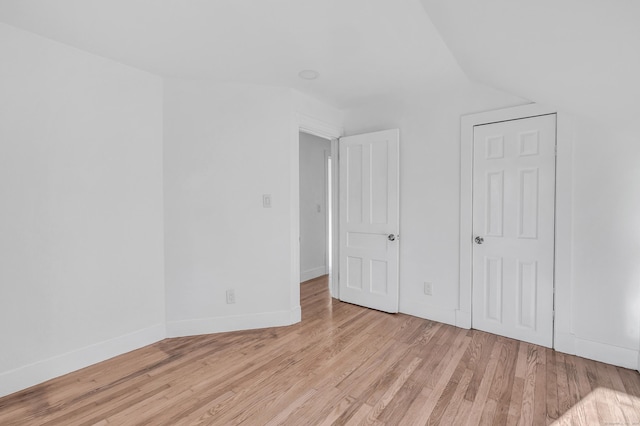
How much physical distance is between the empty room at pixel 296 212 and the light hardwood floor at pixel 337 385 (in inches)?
0.7

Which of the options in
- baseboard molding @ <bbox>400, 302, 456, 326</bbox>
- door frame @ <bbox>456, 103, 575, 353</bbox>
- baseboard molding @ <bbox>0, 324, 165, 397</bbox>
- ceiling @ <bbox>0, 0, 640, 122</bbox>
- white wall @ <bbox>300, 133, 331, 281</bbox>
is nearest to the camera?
ceiling @ <bbox>0, 0, 640, 122</bbox>

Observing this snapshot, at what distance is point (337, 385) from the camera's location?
2.04 metres

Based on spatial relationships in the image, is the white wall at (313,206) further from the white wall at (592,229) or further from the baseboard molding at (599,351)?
the baseboard molding at (599,351)

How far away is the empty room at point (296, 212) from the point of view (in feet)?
5.89

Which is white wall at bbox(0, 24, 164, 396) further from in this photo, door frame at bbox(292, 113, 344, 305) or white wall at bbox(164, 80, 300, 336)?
door frame at bbox(292, 113, 344, 305)

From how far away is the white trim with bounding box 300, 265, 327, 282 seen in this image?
15.6 ft

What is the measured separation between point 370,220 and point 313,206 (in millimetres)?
1615

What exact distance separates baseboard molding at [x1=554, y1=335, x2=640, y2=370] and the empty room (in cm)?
1

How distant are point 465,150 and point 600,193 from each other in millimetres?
1039

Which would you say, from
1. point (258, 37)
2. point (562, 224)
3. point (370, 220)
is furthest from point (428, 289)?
point (258, 37)

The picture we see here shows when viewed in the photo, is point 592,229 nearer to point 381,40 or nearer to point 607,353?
point 607,353

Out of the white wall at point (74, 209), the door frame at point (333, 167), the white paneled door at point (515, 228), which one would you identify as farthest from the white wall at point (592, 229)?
the white wall at point (74, 209)


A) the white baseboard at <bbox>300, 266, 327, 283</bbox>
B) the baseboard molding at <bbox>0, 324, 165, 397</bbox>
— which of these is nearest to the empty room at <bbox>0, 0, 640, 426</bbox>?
the baseboard molding at <bbox>0, 324, 165, 397</bbox>

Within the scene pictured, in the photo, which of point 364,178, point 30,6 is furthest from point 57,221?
point 364,178
